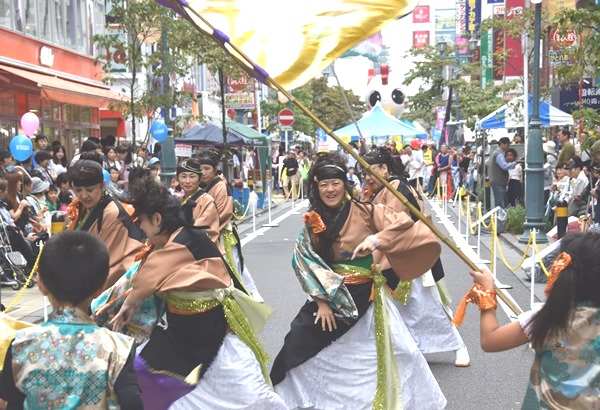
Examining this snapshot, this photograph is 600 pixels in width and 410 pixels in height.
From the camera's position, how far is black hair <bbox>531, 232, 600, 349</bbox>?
3.34 metres

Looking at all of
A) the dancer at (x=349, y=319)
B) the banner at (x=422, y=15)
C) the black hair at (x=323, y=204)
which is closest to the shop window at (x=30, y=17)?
the black hair at (x=323, y=204)

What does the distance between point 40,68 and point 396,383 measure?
63.4ft

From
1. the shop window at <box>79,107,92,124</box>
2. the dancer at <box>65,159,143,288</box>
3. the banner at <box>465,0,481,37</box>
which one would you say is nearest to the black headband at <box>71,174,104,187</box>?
the dancer at <box>65,159,143,288</box>

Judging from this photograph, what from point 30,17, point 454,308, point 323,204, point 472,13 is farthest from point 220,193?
point 472,13

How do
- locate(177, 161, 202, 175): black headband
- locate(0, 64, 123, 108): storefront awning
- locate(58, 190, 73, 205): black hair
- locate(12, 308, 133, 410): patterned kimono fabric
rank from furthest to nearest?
locate(0, 64, 123, 108): storefront awning, locate(58, 190, 73, 205): black hair, locate(177, 161, 202, 175): black headband, locate(12, 308, 133, 410): patterned kimono fabric

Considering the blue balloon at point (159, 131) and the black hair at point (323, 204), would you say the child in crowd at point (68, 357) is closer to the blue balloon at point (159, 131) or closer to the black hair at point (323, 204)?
the black hair at point (323, 204)

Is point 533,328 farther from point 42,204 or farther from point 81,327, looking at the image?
point 42,204

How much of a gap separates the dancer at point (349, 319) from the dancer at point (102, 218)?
108cm

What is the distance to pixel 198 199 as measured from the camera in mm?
8383

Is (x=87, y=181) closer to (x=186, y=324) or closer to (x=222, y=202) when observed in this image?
(x=186, y=324)

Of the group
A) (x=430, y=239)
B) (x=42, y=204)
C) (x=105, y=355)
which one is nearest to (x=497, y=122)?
(x=42, y=204)

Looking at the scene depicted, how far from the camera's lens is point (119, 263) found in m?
5.87

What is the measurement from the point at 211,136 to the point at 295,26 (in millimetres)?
21063

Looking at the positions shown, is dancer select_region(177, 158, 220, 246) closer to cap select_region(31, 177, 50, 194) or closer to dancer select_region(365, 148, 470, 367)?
dancer select_region(365, 148, 470, 367)
